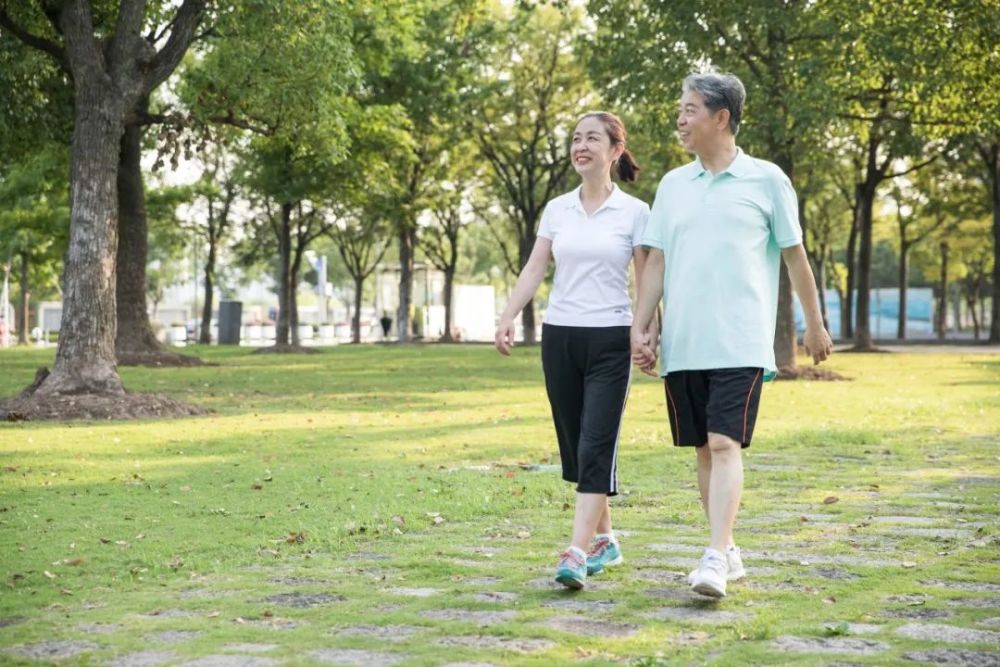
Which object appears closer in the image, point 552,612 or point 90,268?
point 552,612

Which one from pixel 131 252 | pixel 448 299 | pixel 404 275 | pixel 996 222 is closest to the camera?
pixel 131 252

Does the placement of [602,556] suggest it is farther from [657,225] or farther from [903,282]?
[903,282]

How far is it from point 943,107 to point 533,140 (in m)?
22.6

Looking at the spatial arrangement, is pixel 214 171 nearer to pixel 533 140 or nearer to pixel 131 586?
pixel 533 140

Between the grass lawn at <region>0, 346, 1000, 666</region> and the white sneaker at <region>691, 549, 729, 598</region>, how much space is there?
0.24 ft

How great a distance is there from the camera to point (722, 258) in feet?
18.6

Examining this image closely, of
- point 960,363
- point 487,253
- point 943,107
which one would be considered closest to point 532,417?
point 943,107

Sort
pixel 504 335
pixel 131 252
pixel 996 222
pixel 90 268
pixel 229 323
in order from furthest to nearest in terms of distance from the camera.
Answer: pixel 229 323, pixel 996 222, pixel 131 252, pixel 90 268, pixel 504 335

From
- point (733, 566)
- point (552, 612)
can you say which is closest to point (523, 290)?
point (733, 566)

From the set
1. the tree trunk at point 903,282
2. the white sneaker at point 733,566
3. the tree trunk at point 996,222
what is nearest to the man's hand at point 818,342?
the white sneaker at point 733,566

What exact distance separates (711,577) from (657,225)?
60.8 inches

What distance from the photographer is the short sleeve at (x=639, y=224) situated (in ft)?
19.5

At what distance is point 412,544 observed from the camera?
22.7 ft

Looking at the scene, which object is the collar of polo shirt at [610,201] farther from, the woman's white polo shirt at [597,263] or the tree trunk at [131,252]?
the tree trunk at [131,252]
